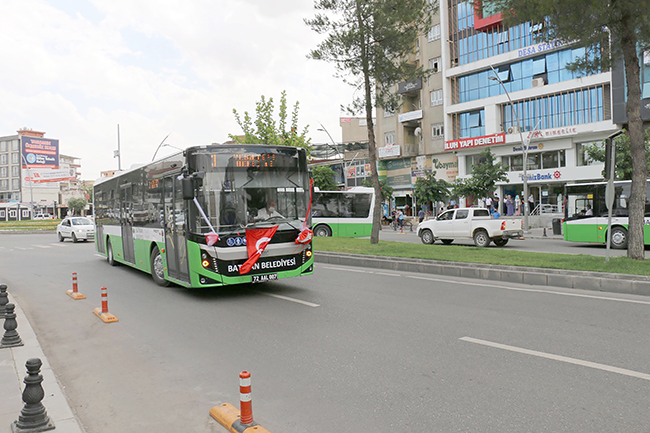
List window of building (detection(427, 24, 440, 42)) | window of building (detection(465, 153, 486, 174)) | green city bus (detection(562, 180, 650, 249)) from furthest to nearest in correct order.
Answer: window of building (detection(427, 24, 440, 42))
window of building (detection(465, 153, 486, 174))
green city bus (detection(562, 180, 650, 249))

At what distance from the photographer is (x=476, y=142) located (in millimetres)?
42094

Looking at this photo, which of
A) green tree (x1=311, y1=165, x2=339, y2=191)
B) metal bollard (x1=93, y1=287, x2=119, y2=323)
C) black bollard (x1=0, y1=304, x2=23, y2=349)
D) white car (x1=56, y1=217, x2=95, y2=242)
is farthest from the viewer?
green tree (x1=311, y1=165, x2=339, y2=191)

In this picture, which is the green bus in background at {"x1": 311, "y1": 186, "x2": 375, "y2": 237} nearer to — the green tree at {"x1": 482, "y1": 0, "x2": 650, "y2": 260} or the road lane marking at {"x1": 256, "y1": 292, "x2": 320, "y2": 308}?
the green tree at {"x1": 482, "y1": 0, "x2": 650, "y2": 260}

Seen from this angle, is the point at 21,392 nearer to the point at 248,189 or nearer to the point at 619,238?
the point at 248,189

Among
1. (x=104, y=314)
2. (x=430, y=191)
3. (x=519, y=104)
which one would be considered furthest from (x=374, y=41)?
(x=519, y=104)

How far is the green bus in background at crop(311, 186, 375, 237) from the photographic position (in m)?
28.2

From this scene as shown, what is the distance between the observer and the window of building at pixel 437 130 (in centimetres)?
4647

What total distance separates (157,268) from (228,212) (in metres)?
3.38

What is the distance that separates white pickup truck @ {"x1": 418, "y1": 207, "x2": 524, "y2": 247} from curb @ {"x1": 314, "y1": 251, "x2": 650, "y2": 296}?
7.60 metres

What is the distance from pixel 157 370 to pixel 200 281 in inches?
156

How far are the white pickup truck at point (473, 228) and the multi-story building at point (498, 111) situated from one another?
12.5 meters

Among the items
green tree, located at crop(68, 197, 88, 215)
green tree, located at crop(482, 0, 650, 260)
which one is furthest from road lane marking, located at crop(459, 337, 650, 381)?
green tree, located at crop(68, 197, 88, 215)

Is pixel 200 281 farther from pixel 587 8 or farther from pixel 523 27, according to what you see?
pixel 523 27

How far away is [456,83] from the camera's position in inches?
1754
